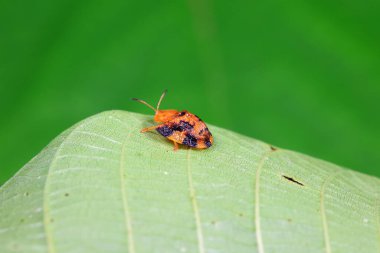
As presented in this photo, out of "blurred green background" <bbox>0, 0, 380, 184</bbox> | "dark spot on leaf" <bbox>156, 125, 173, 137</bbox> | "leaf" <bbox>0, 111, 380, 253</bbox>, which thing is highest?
"blurred green background" <bbox>0, 0, 380, 184</bbox>

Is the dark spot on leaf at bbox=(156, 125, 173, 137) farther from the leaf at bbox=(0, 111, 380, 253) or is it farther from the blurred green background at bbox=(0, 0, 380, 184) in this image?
the blurred green background at bbox=(0, 0, 380, 184)

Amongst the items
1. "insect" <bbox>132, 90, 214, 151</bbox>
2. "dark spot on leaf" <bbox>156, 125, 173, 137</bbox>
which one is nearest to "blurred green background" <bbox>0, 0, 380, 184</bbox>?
"insect" <bbox>132, 90, 214, 151</bbox>

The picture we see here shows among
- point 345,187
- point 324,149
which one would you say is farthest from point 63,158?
point 324,149

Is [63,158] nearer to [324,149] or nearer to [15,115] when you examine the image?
[15,115]

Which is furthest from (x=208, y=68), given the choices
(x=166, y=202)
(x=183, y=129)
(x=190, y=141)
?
(x=166, y=202)

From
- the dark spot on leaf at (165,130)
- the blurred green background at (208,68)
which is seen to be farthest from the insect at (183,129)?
the blurred green background at (208,68)

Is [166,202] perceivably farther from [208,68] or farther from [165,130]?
[208,68]
